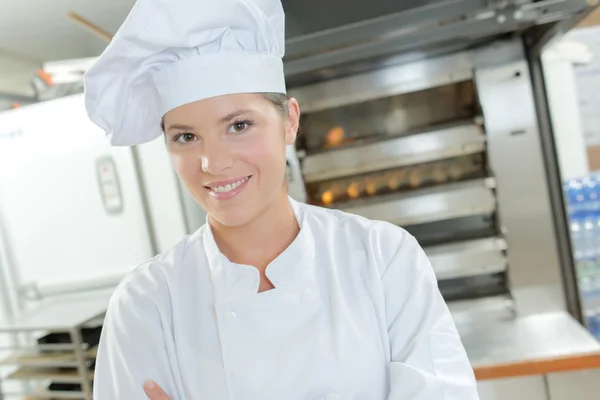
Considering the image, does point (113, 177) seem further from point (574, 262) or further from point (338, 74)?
point (574, 262)

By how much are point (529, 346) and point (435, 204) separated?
564 millimetres

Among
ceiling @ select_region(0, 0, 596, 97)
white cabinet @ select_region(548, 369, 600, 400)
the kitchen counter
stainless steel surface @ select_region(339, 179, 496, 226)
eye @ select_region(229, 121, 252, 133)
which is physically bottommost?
white cabinet @ select_region(548, 369, 600, 400)

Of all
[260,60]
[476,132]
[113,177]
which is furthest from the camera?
[113,177]

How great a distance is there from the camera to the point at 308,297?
0.92 m

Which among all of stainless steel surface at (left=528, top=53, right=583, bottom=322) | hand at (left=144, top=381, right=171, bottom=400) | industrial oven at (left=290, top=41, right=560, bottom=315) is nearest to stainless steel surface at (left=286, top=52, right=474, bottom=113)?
industrial oven at (left=290, top=41, right=560, bottom=315)

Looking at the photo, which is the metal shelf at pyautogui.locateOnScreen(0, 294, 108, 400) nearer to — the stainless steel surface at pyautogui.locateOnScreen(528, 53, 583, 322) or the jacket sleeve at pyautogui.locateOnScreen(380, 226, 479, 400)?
the jacket sleeve at pyautogui.locateOnScreen(380, 226, 479, 400)

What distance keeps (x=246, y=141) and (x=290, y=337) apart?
39cm

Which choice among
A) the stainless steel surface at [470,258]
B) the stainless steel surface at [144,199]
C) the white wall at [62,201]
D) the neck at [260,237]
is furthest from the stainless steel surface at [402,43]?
the white wall at [62,201]

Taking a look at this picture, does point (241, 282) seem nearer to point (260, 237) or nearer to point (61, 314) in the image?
point (260, 237)

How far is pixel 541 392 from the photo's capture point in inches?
56.2

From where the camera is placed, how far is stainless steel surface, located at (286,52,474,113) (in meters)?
1.67

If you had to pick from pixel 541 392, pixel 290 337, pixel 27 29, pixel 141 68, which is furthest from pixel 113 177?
pixel 541 392

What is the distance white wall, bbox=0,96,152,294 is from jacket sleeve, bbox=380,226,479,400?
142cm

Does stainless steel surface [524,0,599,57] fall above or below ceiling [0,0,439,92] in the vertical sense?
below
